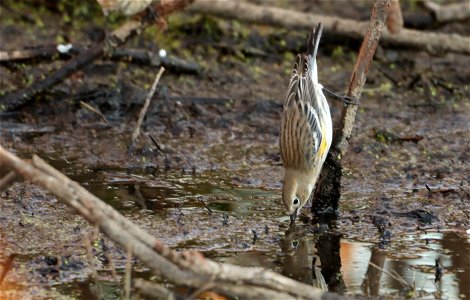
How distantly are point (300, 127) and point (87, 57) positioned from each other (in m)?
2.78

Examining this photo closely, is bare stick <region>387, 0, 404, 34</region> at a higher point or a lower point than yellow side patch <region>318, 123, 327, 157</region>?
higher

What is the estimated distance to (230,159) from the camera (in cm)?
1020

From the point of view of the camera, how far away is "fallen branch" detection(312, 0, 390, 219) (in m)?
7.95

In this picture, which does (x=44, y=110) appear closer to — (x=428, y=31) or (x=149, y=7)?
(x=149, y=7)

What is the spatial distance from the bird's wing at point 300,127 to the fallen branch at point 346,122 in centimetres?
44

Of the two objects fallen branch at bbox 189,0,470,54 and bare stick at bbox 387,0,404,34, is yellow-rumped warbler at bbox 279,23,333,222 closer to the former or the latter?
bare stick at bbox 387,0,404,34

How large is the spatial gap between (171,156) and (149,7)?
159 cm

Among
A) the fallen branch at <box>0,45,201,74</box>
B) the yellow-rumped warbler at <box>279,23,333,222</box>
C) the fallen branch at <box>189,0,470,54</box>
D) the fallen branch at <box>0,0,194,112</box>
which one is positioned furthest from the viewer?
the fallen branch at <box>189,0,470,54</box>

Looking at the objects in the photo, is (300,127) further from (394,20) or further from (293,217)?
(394,20)

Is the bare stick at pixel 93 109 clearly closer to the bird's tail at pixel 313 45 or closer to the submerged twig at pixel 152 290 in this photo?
the bird's tail at pixel 313 45

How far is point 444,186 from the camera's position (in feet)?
30.6

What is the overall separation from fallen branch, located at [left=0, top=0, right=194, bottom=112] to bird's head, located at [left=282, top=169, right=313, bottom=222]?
2563 mm

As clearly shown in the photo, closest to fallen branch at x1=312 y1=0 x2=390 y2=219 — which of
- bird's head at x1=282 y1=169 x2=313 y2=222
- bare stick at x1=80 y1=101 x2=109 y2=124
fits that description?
bird's head at x1=282 y1=169 x2=313 y2=222

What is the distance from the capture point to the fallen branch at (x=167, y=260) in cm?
554
